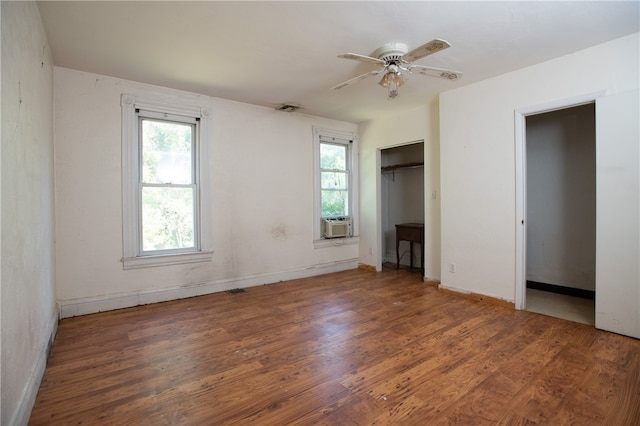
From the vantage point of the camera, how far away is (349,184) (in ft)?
18.3

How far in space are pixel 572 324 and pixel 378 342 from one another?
192 centimetres

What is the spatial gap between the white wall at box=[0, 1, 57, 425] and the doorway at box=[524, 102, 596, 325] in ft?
14.0

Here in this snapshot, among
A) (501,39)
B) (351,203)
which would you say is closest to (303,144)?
(351,203)

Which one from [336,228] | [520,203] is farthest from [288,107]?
[520,203]

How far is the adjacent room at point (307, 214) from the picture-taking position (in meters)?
1.87

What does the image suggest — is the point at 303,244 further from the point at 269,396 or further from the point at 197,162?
the point at 269,396

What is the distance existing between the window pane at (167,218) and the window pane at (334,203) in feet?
7.03

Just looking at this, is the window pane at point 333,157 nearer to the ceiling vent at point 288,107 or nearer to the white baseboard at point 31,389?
the ceiling vent at point 288,107

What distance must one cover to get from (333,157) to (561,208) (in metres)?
3.32

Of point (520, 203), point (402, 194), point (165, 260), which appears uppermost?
point (402, 194)

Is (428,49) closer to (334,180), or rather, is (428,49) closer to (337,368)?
(337,368)

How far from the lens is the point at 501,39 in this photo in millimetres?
2713

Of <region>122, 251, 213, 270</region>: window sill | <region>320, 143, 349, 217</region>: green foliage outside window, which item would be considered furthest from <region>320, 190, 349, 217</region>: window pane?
<region>122, 251, 213, 270</region>: window sill

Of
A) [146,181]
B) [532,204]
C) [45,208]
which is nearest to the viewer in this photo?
[45,208]
